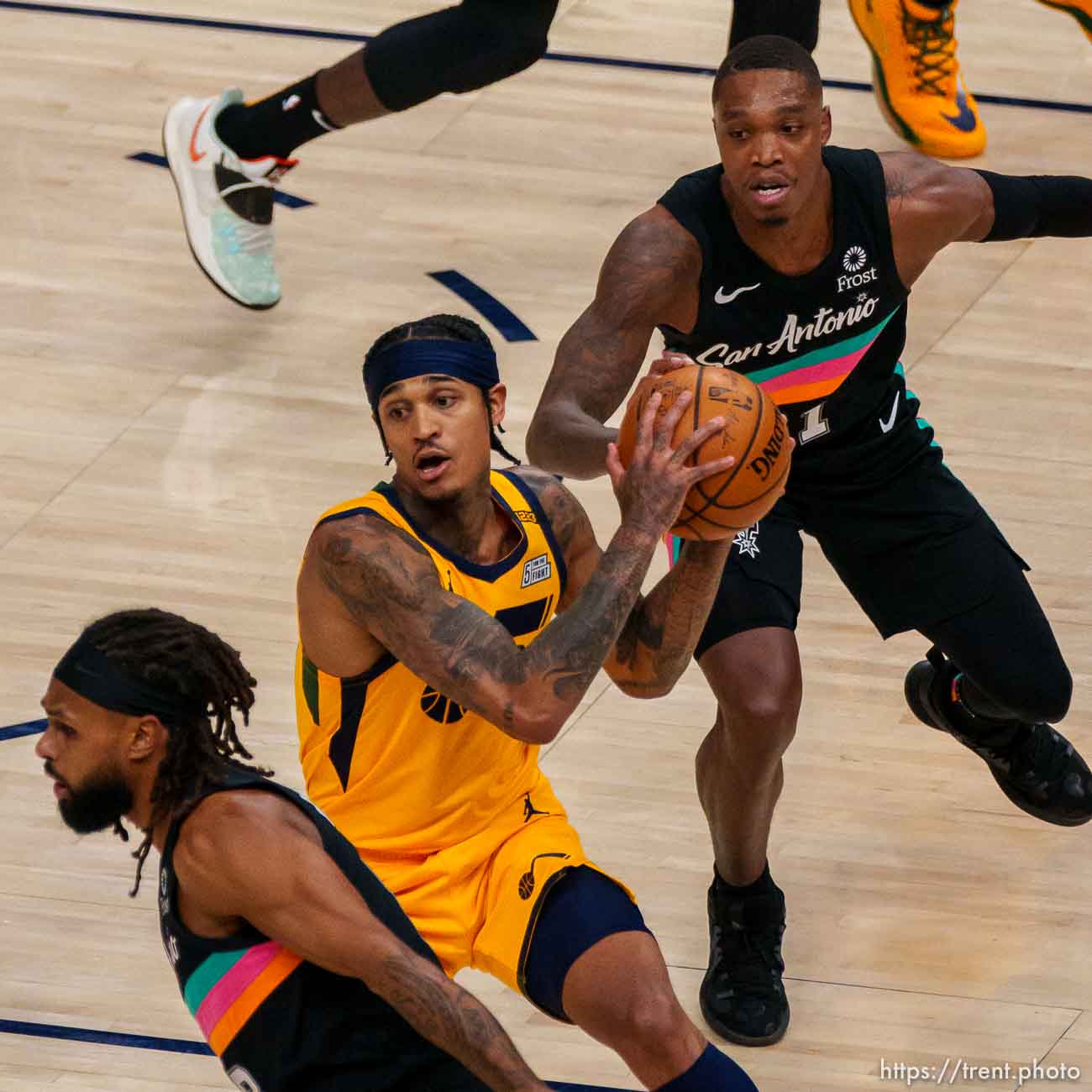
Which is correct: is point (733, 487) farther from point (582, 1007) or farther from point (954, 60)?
point (954, 60)

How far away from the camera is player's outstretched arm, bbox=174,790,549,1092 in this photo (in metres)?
3.21

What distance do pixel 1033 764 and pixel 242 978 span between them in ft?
7.55

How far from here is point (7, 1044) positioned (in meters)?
4.46

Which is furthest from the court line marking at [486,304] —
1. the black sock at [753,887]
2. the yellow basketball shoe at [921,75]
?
the black sock at [753,887]

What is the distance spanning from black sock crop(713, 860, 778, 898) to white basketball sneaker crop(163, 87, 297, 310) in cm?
341

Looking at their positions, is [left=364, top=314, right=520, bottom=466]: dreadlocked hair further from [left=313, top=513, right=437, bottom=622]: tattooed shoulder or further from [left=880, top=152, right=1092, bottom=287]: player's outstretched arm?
[left=880, top=152, right=1092, bottom=287]: player's outstretched arm

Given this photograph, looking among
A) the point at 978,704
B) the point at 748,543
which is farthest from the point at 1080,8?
the point at 748,543

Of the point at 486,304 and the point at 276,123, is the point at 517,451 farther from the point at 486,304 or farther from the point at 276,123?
the point at 276,123

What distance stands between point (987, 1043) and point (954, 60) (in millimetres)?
4987

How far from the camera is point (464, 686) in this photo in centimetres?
364

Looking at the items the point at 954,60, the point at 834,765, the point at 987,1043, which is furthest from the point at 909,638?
the point at 954,60

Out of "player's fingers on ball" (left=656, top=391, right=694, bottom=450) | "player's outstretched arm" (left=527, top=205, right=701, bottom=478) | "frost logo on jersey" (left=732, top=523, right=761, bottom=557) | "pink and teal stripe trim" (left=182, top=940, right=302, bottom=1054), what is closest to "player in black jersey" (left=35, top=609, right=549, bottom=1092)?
"pink and teal stripe trim" (left=182, top=940, right=302, bottom=1054)

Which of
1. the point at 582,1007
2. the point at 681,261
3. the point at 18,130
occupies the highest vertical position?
the point at 681,261

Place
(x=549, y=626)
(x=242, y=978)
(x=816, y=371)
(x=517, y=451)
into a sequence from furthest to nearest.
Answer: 1. (x=517, y=451)
2. (x=816, y=371)
3. (x=549, y=626)
4. (x=242, y=978)
